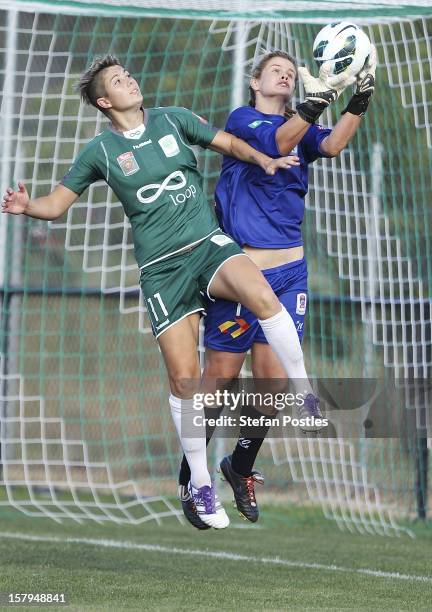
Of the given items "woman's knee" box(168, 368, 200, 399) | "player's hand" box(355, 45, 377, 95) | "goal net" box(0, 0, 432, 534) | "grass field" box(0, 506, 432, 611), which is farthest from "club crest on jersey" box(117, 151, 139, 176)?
"goal net" box(0, 0, 432, 534)

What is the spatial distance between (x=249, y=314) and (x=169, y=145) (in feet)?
3.40

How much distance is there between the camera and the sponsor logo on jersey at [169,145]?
263 inches

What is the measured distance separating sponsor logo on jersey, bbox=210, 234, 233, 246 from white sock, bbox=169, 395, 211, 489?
89 centimetres

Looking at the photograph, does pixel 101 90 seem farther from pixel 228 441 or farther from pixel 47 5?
pixel 228 441

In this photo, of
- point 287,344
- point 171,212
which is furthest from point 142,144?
point 287,344

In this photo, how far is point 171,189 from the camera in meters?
6.68

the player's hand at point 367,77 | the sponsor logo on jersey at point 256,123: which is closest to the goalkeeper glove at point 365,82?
the player's hand at point 367,77

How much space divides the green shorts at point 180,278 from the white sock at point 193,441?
47 centimetres

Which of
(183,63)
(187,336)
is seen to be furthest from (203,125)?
(183,63)

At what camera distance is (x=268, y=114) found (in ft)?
22.8

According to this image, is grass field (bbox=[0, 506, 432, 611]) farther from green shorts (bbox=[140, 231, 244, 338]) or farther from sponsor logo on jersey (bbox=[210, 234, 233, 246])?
sponsor logo on jersey (bbox=[210, 234, 233, 246])

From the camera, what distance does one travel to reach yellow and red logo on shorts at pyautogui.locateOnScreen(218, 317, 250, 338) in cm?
688

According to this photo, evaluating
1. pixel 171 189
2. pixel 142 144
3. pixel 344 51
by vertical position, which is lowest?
pixel 171 189

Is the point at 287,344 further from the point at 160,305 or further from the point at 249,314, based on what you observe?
the point at 160,305
